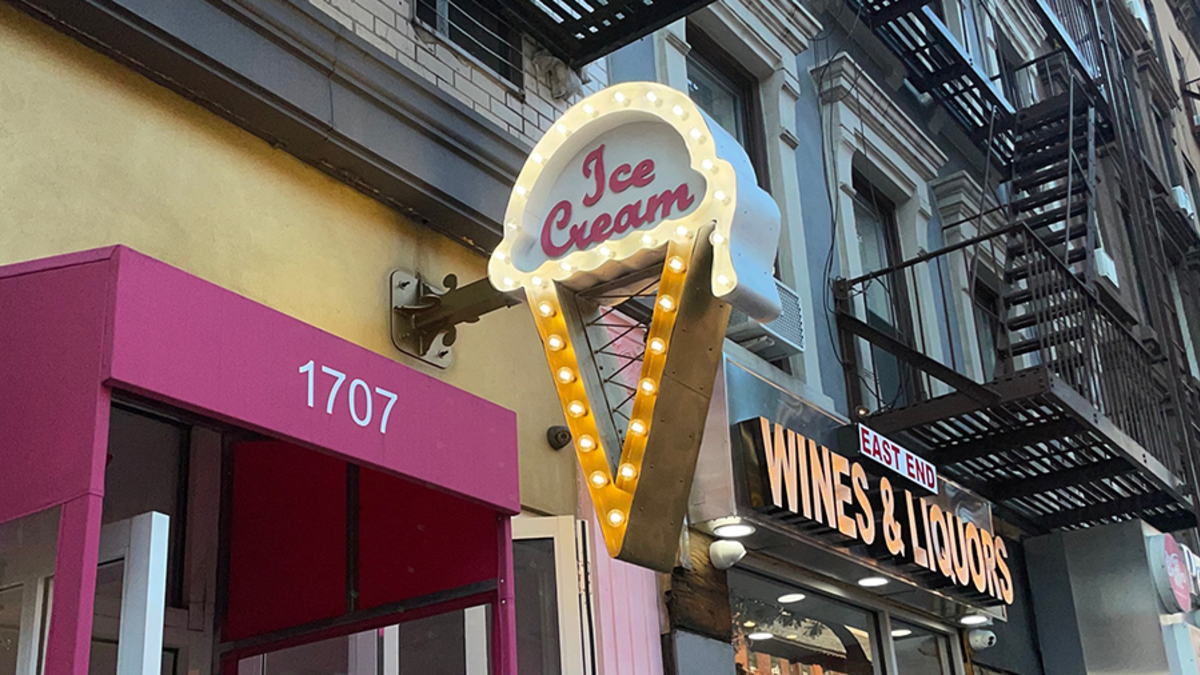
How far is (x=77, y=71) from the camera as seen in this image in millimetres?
4762

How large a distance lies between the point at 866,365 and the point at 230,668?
20.6 feet

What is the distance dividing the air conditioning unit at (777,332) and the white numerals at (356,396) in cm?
466

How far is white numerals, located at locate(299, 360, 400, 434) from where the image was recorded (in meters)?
3.77

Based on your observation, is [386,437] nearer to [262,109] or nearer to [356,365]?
[356,365]

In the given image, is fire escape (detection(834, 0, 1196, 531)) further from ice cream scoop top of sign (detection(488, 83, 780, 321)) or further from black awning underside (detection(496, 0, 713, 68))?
ice cream scoop top of sign (detection(488, 83, 780, 321))

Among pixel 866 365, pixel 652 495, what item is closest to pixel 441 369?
pixel 652 495

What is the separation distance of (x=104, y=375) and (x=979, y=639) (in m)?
9.20

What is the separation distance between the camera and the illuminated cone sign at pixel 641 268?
4.69 m

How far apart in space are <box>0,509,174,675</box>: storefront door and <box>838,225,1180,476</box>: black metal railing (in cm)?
697

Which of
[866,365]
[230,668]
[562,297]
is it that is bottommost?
[230,668]

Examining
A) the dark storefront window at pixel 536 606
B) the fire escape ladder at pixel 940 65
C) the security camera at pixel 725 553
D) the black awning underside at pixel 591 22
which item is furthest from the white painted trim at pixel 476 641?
the fire escape ladder at pixel 940 65

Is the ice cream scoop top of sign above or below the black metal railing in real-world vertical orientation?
below

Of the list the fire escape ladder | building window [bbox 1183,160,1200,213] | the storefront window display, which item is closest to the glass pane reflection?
the storefront window display

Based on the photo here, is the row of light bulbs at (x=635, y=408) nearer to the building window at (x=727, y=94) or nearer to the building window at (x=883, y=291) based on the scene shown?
the building window at (x=727, y=94)
